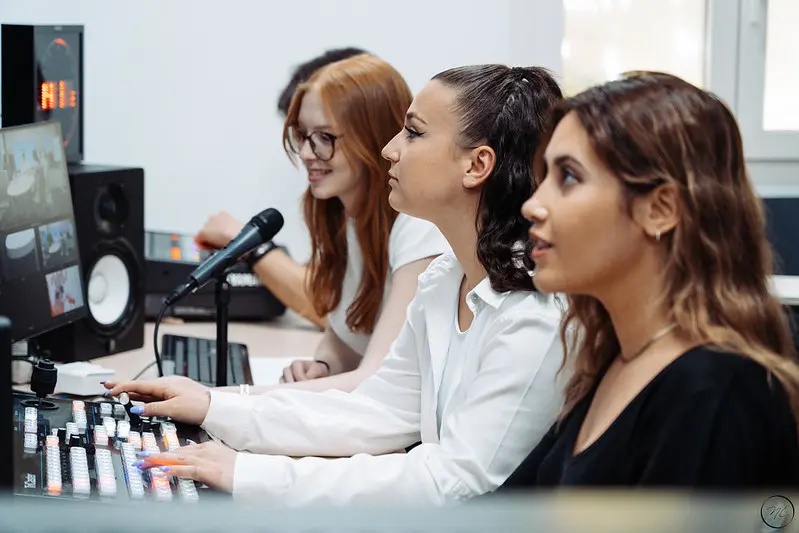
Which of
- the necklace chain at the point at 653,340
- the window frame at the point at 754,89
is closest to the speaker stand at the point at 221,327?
the necklace chain at the point at 653,340

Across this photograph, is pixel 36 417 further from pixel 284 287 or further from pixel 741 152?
pixel 284 287

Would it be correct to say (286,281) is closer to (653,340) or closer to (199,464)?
(199,464)

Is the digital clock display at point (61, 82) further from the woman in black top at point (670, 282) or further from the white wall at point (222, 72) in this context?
the woman in black top at point (670, 282)

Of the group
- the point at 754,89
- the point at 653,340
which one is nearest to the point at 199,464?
the point at 653,340

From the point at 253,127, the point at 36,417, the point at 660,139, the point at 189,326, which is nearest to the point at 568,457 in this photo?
the point at 660,139

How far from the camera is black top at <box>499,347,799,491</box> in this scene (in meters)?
0.83

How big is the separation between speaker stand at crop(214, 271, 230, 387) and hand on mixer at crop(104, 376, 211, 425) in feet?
0.82

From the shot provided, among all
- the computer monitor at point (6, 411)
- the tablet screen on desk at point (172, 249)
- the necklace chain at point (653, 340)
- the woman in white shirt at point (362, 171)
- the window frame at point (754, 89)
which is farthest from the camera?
the window frame at point (754, 89)

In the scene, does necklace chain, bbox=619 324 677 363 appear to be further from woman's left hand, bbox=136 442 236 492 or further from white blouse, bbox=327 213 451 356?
white blouse, bbox=327 213 451 356

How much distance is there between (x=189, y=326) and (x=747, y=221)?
5.88 feet

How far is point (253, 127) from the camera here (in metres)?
3.09

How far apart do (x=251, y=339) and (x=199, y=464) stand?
1.22 meters

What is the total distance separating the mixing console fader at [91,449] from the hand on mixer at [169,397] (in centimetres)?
1

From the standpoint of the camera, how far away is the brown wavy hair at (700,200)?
0.91 m
